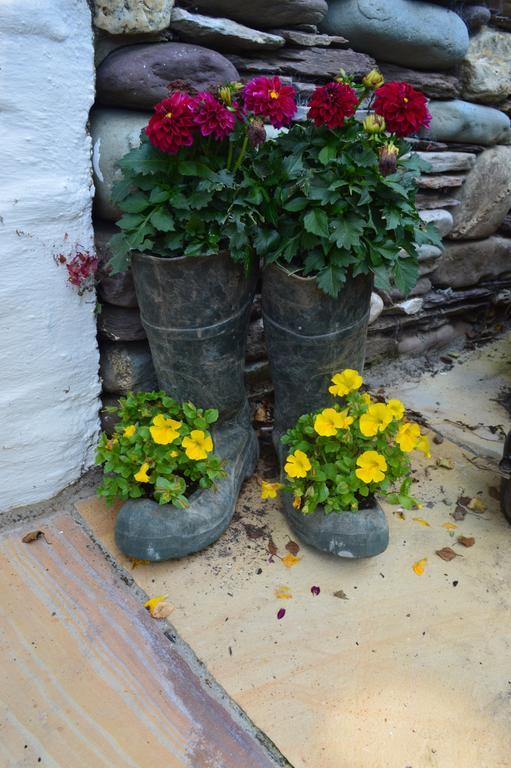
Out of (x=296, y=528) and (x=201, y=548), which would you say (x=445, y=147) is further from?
(x=201, y=548)

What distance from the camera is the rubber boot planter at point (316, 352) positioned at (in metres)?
1.41

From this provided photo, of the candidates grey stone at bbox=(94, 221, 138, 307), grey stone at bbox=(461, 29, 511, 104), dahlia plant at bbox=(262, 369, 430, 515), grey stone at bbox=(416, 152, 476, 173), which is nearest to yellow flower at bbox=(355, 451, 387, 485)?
dahlia plant at bbox=(262, 369, 430, 515)

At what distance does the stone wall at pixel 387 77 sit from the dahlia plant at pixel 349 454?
1.74ft

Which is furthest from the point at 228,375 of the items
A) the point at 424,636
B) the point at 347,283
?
the point at 424,636

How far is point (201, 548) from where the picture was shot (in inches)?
57.2

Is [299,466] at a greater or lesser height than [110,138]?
lesser

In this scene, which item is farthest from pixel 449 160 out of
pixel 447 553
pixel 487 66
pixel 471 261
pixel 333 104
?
pixel 447 553

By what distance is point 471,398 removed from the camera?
221 cm

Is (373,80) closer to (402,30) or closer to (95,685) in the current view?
(402,30)

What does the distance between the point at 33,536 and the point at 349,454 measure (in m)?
0.80

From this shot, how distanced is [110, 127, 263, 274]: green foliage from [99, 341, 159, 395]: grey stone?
0.35 meters

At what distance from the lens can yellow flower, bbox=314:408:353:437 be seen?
1.40 m

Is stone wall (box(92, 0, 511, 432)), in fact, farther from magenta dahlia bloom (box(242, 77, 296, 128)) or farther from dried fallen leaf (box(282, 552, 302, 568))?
dried fallen leaf (box(282, 552, 302, 568))

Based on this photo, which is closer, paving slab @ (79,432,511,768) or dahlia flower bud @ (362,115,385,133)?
paving slab @ (79,432,511,768)
